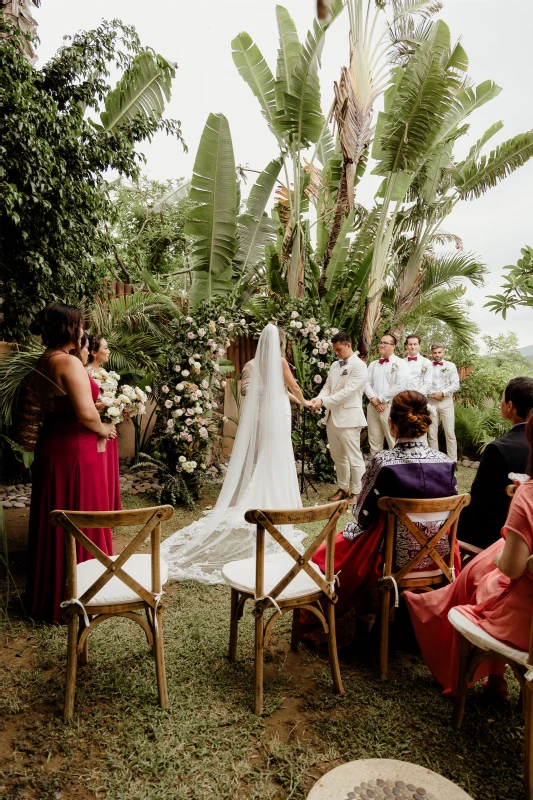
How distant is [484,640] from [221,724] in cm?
130

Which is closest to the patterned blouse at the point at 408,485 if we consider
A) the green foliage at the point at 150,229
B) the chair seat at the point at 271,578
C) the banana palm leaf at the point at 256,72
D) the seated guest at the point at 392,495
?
the seated guest at the point at 392,495

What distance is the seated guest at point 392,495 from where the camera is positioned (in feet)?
9.66

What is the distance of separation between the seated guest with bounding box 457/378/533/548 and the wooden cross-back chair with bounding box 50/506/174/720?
6.20 feet

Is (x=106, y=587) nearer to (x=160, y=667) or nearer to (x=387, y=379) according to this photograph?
(x=160, y=667)

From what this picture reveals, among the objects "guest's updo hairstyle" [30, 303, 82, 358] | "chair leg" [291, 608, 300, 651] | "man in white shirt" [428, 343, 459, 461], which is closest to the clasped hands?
"man in white shirt" [428, 343, 459, 461]

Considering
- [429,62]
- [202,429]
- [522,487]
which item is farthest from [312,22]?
[522,487]

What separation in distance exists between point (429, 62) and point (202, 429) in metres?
6.10

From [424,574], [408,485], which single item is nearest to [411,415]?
[408,485]

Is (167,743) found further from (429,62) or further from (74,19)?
(429,62)

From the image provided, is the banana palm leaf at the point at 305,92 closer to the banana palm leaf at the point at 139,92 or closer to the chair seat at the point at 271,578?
the banana palm leaf at the point at 139,92

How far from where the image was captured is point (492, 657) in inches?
86.5

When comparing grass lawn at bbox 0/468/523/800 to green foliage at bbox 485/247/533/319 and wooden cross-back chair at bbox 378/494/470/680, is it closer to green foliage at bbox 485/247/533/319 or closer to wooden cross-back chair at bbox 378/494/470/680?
wooden cross-back chair at bbox 378/494/470/680

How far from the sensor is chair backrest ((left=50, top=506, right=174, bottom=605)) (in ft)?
7.93

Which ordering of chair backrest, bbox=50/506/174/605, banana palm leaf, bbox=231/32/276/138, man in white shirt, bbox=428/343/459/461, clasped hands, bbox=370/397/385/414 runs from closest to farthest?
chair backrest, bbox=50/506/174/605 → banana palm leaf, bbox=231/32/276/138 → clasped hands, bbox=370/397/385/414 → man in white shirt, bbox=428/343/459/461
